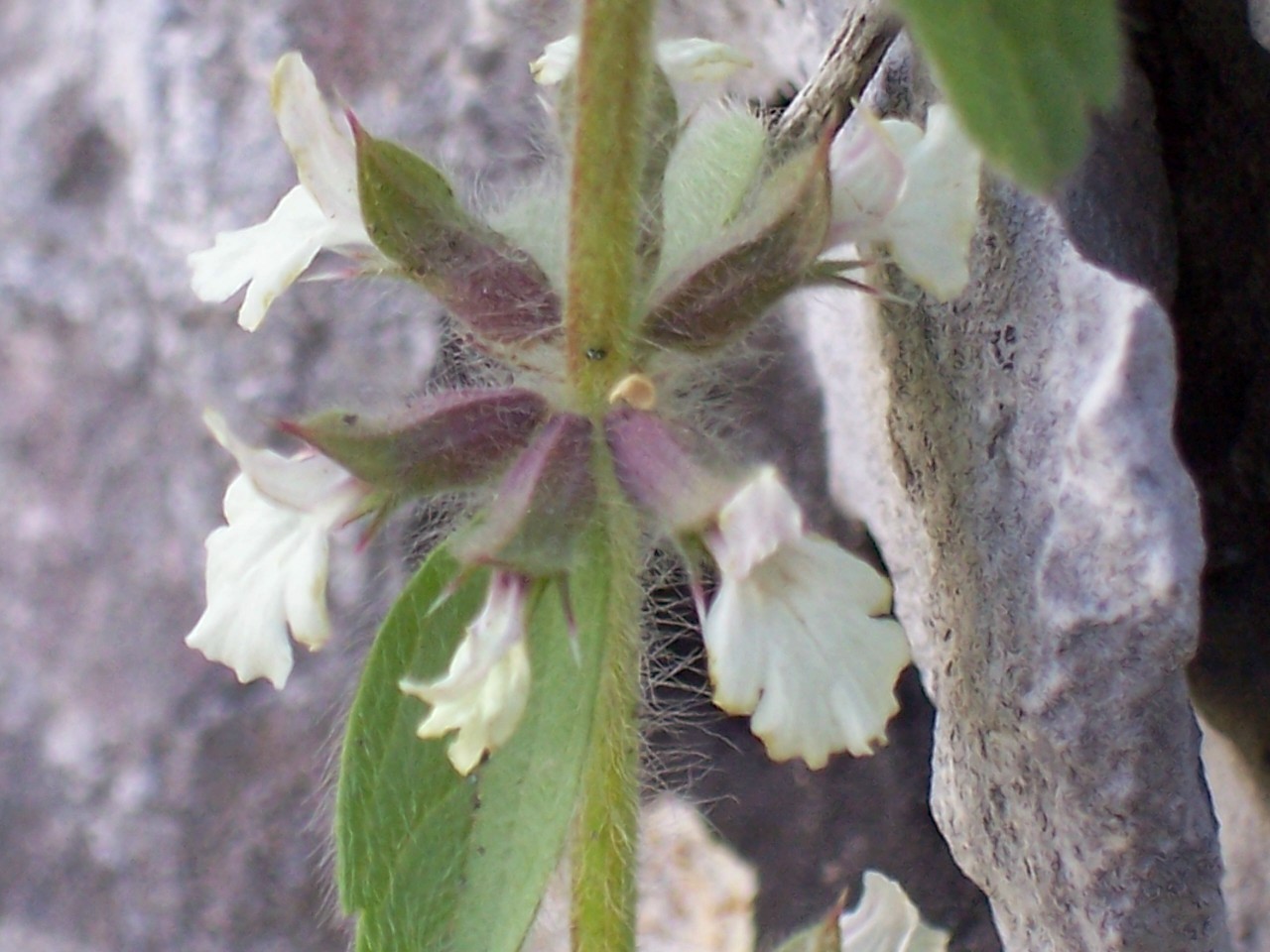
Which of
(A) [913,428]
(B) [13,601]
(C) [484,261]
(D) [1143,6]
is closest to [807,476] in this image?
(A) [913,428]

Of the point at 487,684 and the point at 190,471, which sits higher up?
the point at 487,684

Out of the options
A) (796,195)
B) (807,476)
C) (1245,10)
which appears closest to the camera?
(796,195)

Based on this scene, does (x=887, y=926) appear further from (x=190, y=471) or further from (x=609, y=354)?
(x=190, y=471)

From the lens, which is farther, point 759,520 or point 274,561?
point 274,561

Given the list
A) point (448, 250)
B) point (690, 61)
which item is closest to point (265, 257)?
point (448, 250)

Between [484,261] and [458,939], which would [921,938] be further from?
[484,261]

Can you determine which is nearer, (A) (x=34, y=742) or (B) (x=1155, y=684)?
(B) (x=1155, y=684)

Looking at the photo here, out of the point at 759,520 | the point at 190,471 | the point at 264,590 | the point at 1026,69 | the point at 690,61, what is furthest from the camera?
the point at 190,471

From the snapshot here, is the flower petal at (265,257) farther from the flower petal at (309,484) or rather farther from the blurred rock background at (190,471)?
the blurred rock background at (190,471)
